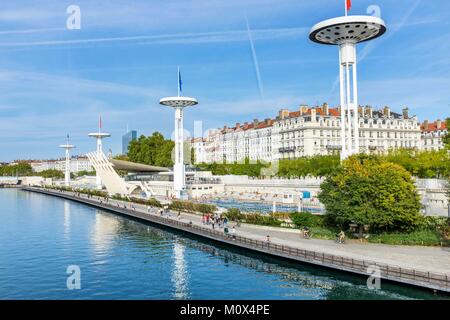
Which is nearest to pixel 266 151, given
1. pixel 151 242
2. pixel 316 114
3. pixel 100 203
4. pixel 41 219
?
pixel 316 114

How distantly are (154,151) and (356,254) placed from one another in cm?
11185

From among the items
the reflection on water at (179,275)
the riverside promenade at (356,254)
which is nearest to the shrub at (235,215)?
the riverside promenade at (356,254)

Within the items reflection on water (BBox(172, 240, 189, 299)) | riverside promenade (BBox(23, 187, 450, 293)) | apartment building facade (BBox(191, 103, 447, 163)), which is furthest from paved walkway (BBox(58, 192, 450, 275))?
apartment building facade (BBox(191, 103, 447, 163))

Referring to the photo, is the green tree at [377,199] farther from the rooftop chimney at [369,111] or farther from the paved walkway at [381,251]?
→ the rooftop chimney at [369,111]

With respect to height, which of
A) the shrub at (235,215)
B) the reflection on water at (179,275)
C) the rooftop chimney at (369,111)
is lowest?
the reflection on water at (179,275)

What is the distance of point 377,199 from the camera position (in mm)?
33781

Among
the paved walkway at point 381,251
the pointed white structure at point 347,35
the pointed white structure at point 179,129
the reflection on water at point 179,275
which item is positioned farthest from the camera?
the pointed white structure at point 179,129

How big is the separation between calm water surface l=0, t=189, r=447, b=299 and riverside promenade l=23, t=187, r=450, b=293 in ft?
2.17

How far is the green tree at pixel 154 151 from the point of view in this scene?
131m

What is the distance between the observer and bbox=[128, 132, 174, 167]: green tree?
130875 mm

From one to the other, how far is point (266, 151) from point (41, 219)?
71.4m

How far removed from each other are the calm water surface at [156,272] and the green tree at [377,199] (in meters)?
7.18

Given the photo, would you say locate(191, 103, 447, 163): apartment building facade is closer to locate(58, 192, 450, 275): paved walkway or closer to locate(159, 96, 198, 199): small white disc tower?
locate(159, 96, 198, 199): small white disc tower
